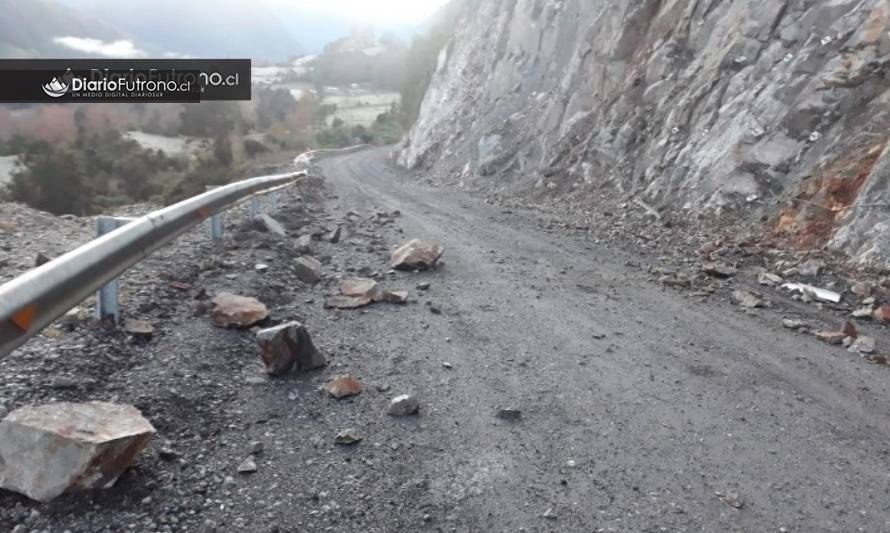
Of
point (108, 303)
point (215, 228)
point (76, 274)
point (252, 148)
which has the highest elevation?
point (76, 274)

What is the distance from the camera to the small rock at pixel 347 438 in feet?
9.21

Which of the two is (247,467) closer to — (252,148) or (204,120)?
(252,148)

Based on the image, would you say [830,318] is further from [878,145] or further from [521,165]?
[521,165]

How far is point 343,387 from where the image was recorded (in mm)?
3328

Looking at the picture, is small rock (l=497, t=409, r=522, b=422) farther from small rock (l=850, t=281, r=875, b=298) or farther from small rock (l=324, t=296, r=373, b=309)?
small rock (l=850, t=281, r=875, b=298)

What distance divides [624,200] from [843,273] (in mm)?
5194

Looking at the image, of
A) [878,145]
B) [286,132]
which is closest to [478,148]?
[878,145]

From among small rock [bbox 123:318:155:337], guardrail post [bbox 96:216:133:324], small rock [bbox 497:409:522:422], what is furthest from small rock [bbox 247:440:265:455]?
guardrail post [bbox 96:216:133:324]

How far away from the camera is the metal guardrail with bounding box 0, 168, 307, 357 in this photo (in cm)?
229

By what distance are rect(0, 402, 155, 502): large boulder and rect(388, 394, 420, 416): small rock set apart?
129 centimetres

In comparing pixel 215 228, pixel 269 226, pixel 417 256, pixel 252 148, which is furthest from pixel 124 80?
pixel 252 148

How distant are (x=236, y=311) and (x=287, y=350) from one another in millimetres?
908

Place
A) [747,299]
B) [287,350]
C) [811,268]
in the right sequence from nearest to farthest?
[287,350]
[747,299]
[811,268]

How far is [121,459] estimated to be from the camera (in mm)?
2229
